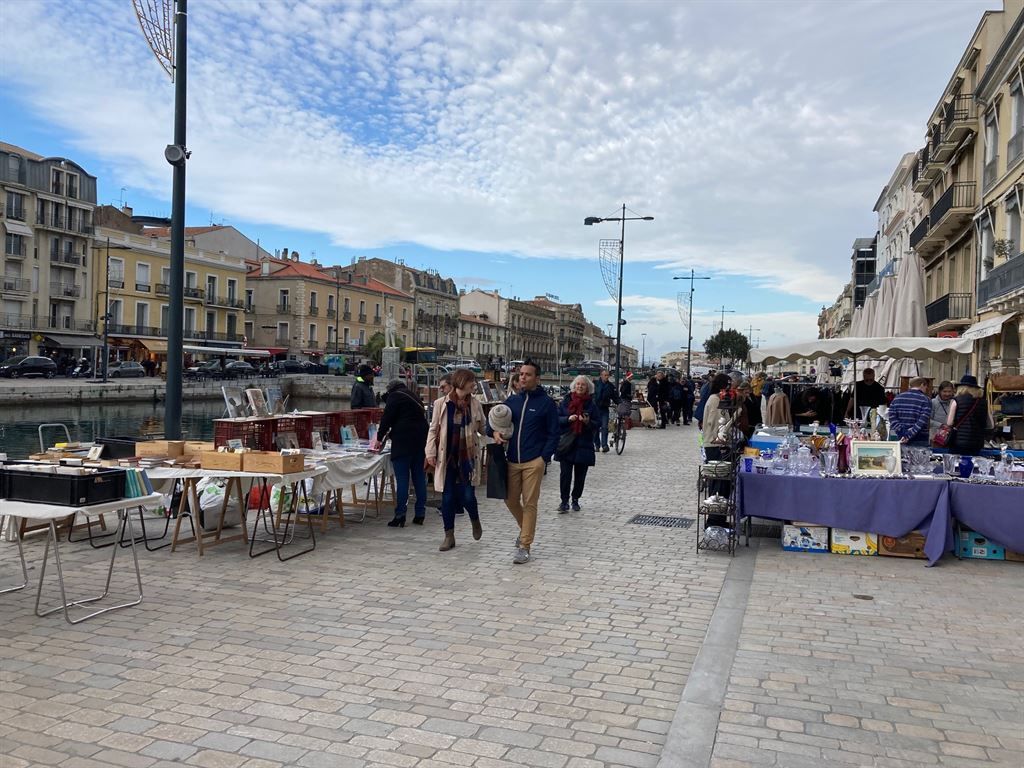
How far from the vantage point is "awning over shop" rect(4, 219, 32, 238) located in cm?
4950

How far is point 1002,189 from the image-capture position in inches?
784

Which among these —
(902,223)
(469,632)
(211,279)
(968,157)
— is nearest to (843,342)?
(469,632)

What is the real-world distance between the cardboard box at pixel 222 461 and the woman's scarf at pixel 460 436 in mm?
1907

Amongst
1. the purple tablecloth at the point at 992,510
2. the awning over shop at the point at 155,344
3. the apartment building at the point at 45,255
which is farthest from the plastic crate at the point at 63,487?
the awning over shop at the point at 155,344

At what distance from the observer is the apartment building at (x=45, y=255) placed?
4991 cm

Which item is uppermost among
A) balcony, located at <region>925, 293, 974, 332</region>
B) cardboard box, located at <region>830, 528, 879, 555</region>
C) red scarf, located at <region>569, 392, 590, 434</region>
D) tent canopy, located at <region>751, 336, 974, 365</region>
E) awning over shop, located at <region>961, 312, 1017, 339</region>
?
balcony, located at <region>925, 293, 974, 332</region>

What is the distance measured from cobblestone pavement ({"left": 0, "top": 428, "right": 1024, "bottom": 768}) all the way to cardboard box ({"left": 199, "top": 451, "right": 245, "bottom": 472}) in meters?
0.82

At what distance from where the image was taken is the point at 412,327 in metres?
88.1

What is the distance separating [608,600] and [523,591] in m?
0.68

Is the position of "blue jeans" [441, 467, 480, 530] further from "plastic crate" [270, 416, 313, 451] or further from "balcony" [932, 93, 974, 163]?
"balcony" [932, 93, 974, 163]

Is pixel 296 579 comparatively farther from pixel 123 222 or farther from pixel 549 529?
pixel 123 222

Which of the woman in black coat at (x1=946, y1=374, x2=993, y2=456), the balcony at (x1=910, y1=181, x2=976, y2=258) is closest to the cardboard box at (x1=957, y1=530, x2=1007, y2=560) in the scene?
the woman in black coat at (x1=946, y1=374, x2=993, y2=456)

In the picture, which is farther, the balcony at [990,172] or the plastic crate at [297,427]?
the balcony at [990,172]

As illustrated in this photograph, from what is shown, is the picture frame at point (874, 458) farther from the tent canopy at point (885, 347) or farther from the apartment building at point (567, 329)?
the apartment building at point (567, 329)
